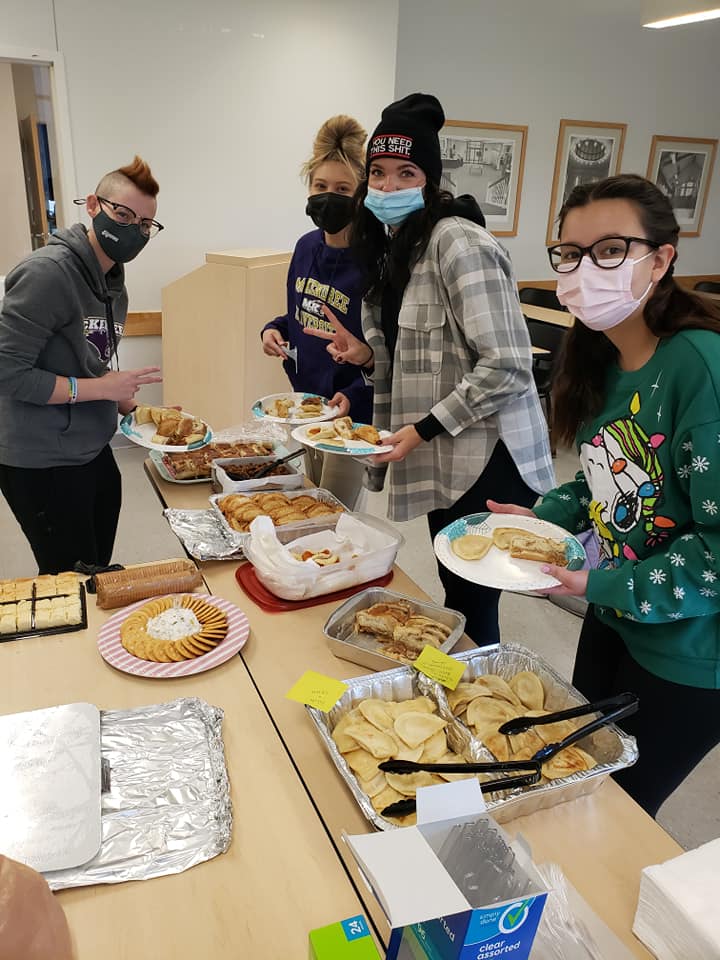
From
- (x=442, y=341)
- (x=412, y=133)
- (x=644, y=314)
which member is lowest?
(x=442, y=341)

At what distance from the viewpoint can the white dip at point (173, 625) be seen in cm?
141

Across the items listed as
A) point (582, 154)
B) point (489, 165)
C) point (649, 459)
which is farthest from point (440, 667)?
point (582, 154)

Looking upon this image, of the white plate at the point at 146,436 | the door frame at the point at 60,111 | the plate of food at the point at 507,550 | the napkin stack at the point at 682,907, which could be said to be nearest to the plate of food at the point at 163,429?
the white plate at the point at 146,436

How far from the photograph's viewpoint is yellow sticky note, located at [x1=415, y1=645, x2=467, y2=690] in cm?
125

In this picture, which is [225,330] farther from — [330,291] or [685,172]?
[685,172]

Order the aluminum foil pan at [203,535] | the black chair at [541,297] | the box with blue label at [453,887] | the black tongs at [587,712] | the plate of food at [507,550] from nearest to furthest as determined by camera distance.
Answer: the box with blue label at [453,887] < the black tongs at [587,712] < the plate of food at [507,550] < the aluminum foil pan at [203,535] < the black chair at [541,297]

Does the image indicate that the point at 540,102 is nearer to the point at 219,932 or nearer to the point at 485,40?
the point at 485,40

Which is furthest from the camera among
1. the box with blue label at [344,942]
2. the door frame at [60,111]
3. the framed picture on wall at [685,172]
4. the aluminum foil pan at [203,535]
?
the framed picture on wall at [685,172]

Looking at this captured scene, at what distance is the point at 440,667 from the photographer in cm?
127

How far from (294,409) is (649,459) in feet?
4.43

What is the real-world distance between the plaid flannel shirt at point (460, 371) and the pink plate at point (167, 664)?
72 cm

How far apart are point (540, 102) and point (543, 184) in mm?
689

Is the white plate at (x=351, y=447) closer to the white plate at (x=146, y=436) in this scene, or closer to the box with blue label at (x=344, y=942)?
the white plate at (x=146, y=436)

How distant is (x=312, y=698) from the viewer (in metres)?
1.20
